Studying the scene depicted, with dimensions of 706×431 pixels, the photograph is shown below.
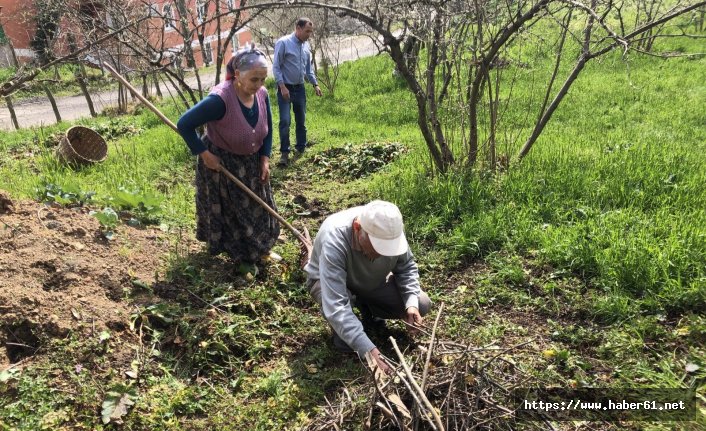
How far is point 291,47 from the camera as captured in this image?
6.53 m

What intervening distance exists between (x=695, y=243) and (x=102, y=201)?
4772 millimetres

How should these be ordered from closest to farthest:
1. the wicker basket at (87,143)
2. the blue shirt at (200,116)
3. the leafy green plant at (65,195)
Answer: the blue shirt at (200,116) < the leafy green plant at (65,195) < the wicker basket at (87,143)

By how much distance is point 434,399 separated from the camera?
2402 millimetres

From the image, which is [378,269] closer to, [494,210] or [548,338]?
[548,338]

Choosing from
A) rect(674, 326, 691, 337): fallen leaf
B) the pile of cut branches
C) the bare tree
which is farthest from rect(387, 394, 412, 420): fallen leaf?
the bare tree

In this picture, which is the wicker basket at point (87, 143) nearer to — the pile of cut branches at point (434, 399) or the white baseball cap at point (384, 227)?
the white baseball cap at point (384, 227)

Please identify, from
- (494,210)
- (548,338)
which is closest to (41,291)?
(548,338)

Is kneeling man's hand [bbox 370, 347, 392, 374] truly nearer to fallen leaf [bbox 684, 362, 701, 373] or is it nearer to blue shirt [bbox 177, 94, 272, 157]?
fallen leaf [bbox 684, 362, 701, 373]

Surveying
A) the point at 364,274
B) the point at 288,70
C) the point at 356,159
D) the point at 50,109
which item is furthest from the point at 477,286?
the point at 50,109

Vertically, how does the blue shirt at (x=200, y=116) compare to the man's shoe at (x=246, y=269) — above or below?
above

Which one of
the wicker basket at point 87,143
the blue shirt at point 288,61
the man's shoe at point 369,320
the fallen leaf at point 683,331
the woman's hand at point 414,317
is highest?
the blue shirt at point 288,61

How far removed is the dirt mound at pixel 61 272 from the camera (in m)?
2.92

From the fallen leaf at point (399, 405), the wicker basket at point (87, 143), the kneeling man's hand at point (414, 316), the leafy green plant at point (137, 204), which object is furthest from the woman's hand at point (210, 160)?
the wicker basket at point (87, 143)

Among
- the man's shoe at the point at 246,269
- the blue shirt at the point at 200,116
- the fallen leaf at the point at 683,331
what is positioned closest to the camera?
the fallen leaf at the point at 683,331
